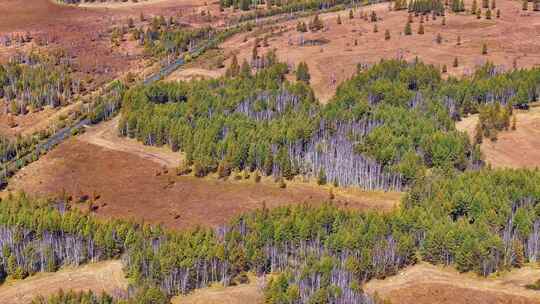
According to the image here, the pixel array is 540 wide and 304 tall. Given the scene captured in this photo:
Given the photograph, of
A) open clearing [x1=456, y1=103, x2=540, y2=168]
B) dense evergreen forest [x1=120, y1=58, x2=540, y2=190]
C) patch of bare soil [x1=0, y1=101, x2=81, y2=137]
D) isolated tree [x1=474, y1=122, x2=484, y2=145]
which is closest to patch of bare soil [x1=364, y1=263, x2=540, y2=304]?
dense evergreen forest [x1=120, y1=58, x2=540, y2=190]

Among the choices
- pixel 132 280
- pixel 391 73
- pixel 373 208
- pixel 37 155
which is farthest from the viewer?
pixel 391 73

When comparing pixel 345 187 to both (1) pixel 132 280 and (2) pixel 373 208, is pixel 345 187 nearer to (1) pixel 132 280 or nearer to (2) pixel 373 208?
(2) pixel 373 208

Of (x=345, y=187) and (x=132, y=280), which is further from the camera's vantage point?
(x=345, y=187)

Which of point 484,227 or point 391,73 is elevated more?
point 391,73

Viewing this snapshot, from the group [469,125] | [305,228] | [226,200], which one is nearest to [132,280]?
[305,228]

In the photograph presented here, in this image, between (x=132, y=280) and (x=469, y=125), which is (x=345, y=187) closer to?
(x=469, y=125)

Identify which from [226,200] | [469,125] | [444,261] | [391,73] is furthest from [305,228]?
[391,73]

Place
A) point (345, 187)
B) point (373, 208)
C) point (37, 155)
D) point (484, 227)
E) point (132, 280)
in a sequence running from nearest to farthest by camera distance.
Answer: point (132, 280) < point (484, 227) < point (373, 208) < point (345, 187) < point (37, 155)
